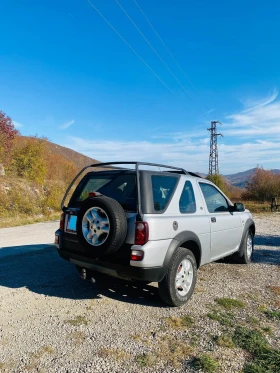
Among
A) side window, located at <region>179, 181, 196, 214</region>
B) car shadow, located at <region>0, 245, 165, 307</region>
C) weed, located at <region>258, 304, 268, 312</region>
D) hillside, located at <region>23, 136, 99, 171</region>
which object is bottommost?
weed, located at <region>258, 304, 268, 312</region>

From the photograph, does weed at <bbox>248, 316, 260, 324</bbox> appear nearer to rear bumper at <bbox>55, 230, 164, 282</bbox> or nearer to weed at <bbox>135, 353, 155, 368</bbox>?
rear bumper at <bbox>55, 230, 164, 282</bbox>

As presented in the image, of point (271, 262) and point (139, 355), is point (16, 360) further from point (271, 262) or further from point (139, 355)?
point (271, 262)

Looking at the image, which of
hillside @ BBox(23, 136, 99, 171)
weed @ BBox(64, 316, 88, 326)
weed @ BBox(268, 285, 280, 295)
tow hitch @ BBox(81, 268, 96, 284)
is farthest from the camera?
hillside @ BBox(23, 136, 99, 171)

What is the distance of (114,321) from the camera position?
3186 millimetres

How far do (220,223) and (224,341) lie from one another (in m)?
2.15

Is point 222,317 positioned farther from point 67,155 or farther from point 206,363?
point 67,155

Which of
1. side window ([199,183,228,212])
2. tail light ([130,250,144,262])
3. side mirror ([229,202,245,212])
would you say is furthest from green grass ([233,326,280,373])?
side mirror ([229,202,245,212])

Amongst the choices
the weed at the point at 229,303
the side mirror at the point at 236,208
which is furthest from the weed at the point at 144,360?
the side mirror at the point at 236,208

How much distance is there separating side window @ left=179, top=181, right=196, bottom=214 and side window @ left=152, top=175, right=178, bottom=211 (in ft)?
0.77

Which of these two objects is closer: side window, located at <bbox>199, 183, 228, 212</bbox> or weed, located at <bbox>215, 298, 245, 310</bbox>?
weed, located at <bbox>215, 298, 245, 310</bbox>

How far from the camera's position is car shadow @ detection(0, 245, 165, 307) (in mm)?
3920

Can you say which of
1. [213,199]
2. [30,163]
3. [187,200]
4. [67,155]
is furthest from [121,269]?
[67,155]

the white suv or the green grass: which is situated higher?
the white suv

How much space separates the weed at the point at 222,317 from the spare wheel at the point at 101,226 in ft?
4.73
